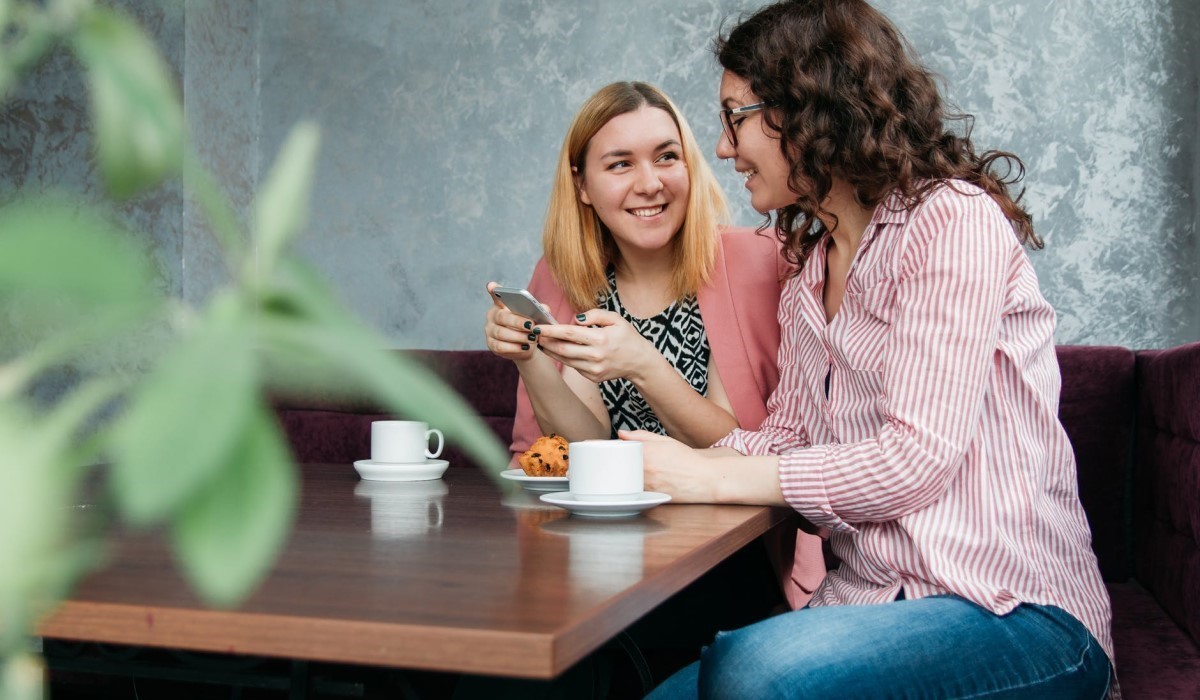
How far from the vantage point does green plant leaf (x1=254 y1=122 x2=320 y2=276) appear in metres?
0.20

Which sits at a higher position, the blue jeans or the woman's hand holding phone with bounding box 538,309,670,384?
the woman's hand holding phone with bounding box 538,309,670,384

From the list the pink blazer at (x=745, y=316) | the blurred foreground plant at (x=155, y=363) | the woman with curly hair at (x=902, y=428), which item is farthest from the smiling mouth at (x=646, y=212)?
the blurred foreground plant at (x=155, y=363)

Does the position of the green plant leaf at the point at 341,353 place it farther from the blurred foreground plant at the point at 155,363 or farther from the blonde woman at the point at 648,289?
the blonde woman at the point at 648,289

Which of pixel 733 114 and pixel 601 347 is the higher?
pixel 733 114

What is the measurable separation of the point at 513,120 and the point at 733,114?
1.50m

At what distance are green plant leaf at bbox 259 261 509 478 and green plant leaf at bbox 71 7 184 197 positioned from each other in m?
0.04

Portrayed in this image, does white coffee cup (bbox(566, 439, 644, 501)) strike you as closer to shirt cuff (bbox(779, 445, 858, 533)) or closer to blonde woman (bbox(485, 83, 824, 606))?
shirt cuff (bbox(779, 445, 858, 533))

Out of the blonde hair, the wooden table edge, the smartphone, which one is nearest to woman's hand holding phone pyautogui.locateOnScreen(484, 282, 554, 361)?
the smartphone

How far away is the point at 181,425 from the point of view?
0.57 feet

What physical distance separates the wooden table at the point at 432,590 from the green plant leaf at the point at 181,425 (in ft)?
0.92

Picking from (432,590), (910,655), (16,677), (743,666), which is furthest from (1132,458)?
(16,677)

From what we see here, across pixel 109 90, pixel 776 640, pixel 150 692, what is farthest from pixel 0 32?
pixel 150 692

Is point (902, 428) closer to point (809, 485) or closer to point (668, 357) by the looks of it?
point (809, 485)

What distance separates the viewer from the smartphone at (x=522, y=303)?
1.58m
